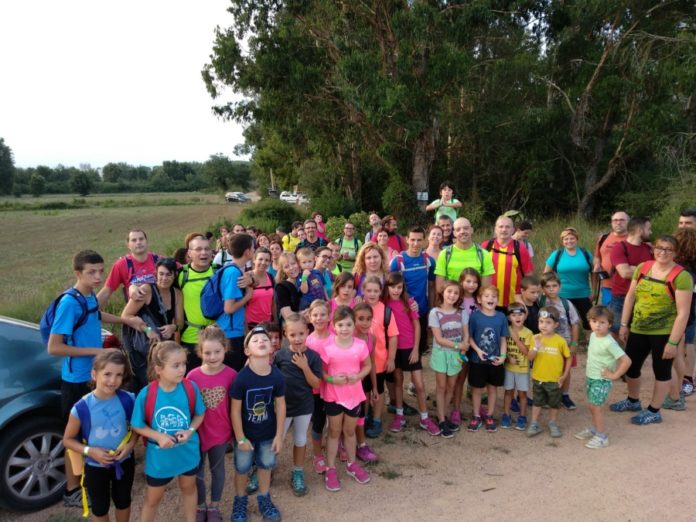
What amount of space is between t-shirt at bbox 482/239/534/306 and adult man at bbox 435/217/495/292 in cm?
30

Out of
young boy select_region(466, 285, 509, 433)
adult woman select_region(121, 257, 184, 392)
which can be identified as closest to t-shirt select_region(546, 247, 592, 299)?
young boy select_region(466, 285, 509, 433)

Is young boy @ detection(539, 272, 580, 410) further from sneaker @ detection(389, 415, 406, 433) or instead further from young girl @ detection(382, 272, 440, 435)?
sneaker @ detection(389, 415, 406, 433)

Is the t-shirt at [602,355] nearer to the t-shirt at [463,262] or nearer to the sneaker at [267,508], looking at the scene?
the t-shirt at [463,262]

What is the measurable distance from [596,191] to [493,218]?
154 inches

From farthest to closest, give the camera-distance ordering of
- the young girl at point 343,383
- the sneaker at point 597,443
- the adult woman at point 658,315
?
the adult woman at point 658,315, the sneaker at point 597,443, the young girl at point 343,383

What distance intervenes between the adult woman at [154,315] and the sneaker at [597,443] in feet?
12.7

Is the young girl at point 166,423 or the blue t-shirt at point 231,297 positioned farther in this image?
the blue t-shirt at point 231,297

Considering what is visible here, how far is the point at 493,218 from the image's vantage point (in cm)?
1908

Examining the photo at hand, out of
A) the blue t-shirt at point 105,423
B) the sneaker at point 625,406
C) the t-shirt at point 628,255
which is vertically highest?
the t-shirt at point 628,255

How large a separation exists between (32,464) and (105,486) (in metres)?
0.92

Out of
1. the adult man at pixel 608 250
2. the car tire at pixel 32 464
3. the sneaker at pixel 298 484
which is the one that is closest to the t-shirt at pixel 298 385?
Answer: the sneaker at pixel 298 484

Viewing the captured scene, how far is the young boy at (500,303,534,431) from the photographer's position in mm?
4414

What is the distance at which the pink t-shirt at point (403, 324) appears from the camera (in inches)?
177

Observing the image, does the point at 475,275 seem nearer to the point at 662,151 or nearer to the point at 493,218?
the point at 662,151
